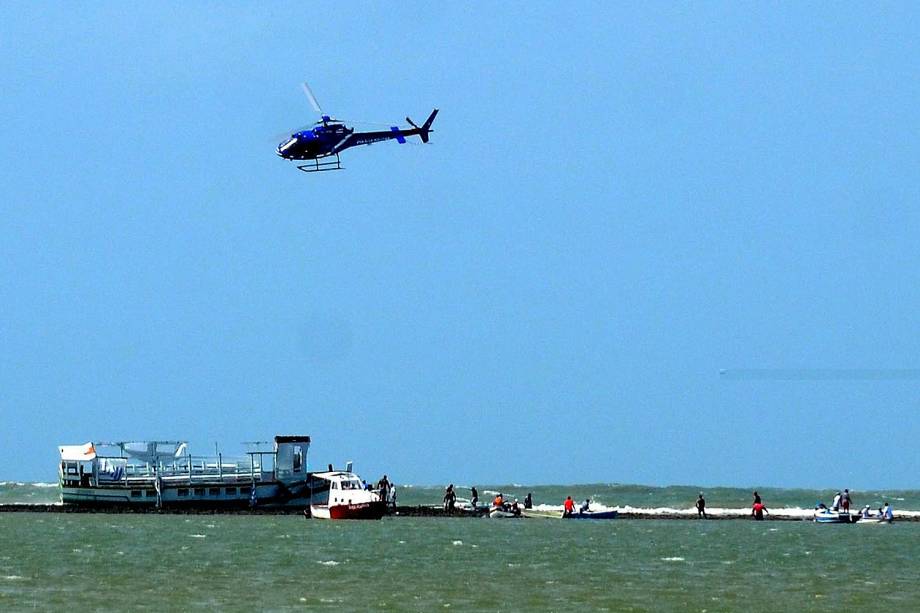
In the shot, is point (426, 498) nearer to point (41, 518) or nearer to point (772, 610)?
point (41, 518)

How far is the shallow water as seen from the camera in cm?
4094

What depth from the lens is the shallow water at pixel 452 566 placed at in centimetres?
4094

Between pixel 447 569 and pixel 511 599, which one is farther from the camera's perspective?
pixel 447 569

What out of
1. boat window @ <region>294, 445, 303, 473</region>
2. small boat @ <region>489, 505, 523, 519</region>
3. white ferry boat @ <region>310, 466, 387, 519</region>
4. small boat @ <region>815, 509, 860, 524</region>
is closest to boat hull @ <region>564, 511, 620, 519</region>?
small boat @ <region>489, 505, 523, 519</region>

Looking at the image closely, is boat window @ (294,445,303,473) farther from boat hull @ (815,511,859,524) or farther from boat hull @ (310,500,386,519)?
boat hull @ (815,511,859,524)

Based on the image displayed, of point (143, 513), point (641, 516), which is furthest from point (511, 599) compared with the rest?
point (143, 513)

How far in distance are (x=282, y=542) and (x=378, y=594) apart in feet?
71.3

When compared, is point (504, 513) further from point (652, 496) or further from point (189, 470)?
point (652, 496)

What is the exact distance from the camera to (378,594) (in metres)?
42.1

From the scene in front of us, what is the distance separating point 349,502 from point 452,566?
1239 inches

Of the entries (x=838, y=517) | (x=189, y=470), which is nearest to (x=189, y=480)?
(x=189, y=470)

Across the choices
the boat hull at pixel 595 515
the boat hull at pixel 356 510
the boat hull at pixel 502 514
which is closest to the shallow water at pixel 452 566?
the boat hull at pixel 356 510

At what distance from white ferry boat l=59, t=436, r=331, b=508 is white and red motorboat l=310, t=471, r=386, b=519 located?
259 inches

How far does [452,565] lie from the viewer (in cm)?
5194
